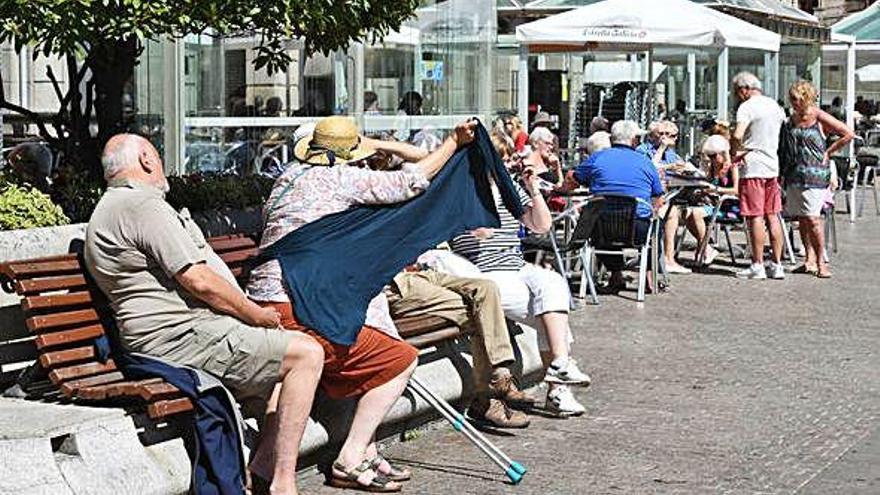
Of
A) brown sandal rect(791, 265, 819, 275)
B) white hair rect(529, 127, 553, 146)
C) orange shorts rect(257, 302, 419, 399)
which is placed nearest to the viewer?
orange shorts rect(257, 302, 419, 399)

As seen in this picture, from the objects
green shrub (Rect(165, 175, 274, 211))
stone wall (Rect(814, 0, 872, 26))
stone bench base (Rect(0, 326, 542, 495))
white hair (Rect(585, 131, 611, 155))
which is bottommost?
stone bench base (Rect(0, 326, 542, 495))

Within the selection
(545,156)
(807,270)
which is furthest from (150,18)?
(807,270)

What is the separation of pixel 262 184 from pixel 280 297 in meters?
2.79

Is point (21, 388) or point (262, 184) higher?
point (262, 184)

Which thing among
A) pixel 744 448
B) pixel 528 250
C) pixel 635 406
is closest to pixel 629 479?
pixel 744 448

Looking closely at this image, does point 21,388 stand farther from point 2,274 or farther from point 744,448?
point 744,448

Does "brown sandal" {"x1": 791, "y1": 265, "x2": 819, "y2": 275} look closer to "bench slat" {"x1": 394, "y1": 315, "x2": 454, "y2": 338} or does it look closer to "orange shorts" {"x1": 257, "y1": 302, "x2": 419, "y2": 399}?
"bench slat" {"x1": 394, "y1": 315, "x2": 454, "y2": 338}

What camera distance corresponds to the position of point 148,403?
6.38 metres

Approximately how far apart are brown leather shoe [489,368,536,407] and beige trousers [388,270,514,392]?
0.13 feet

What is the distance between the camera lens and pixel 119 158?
6.79 meters

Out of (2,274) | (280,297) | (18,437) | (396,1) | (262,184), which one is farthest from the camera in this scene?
(262,184)

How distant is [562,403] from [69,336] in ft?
10.4

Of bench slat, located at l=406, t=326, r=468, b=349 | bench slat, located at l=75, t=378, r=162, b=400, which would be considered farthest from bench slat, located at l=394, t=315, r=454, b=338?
bench slat, located at l=75, t=378, r=162, b=400

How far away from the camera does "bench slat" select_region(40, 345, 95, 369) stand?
6539 mm
